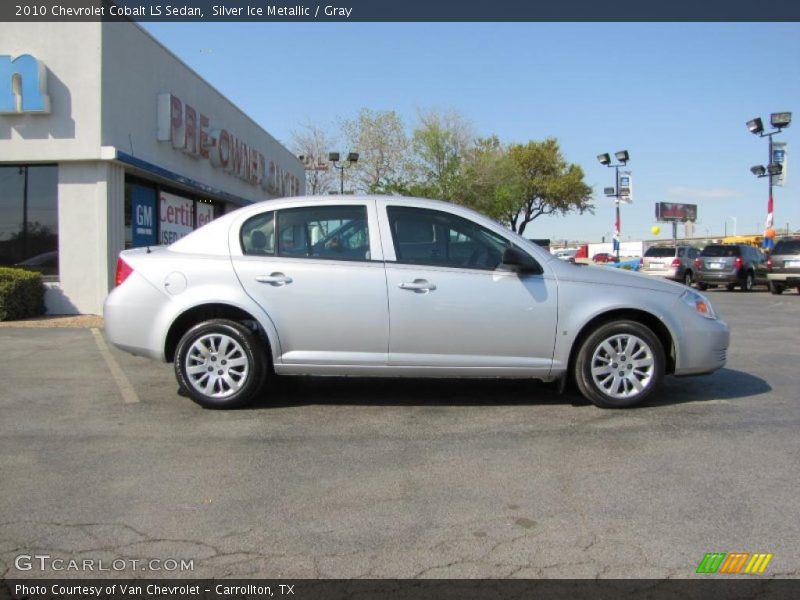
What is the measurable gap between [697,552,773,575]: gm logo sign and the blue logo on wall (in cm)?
1275

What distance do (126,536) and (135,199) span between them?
11736mm

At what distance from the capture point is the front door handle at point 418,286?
5.58m

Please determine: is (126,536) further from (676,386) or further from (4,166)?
(4,166)

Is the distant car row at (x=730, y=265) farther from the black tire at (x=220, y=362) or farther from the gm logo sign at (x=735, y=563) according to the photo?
the gm logo sign at (x=735, y=563)

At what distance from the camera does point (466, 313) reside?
18.3 ft

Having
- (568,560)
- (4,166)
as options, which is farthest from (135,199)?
(568,560)

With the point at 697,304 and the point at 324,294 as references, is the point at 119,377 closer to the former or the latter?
the point at 324,294

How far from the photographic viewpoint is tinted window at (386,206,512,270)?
5.71m

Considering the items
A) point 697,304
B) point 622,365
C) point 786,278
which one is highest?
point 786,278

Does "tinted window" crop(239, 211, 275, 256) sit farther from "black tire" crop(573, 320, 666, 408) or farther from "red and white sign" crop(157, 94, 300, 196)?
"red and white sign" crop(157, 94, 300, 196)

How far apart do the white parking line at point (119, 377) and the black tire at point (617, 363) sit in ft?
12.8

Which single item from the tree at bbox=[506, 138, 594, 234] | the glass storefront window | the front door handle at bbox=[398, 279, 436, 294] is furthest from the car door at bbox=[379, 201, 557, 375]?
the tree at bbox=[506, 138, 594, 234]

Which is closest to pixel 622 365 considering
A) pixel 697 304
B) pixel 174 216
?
pixel 697 304

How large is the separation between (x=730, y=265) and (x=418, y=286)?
69.9 ft
